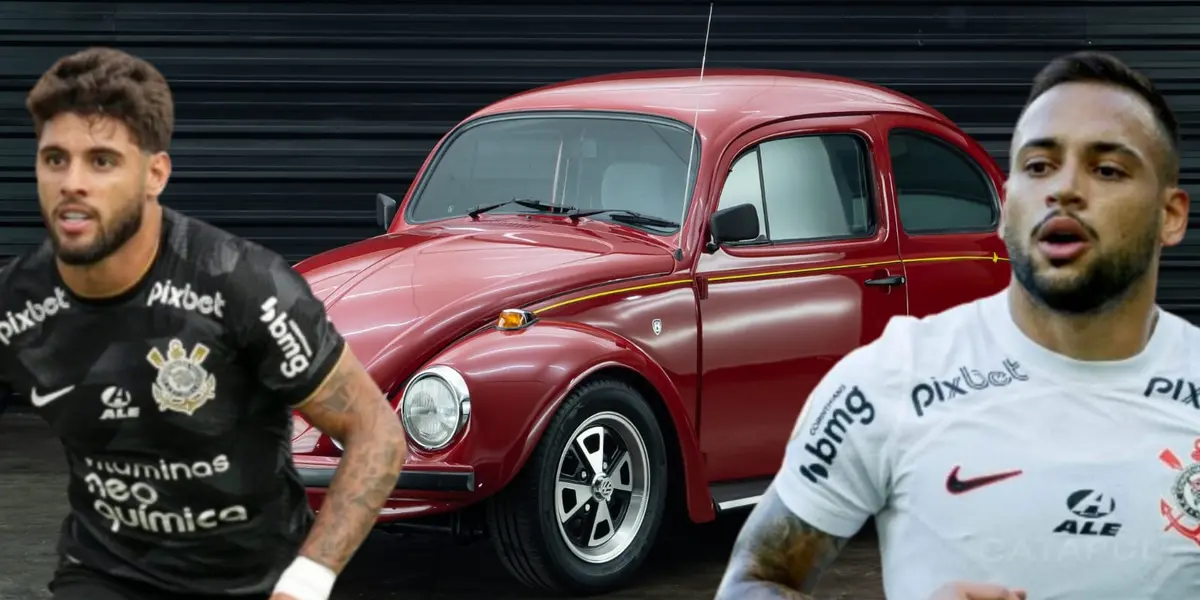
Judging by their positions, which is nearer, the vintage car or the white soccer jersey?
the white soccer jersey

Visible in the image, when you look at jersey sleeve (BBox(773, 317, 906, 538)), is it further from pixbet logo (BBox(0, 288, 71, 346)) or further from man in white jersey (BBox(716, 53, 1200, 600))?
pixbet logo (BBox(0, 288, 71, 346))

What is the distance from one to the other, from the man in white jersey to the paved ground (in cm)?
420

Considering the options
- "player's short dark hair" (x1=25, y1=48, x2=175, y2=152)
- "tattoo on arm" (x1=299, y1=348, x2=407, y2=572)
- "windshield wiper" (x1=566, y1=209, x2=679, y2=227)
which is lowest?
"windshield wiper" (x1=566, y1=209, x2=679, y2=227)

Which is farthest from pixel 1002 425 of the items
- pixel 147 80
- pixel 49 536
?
pixel 49 536

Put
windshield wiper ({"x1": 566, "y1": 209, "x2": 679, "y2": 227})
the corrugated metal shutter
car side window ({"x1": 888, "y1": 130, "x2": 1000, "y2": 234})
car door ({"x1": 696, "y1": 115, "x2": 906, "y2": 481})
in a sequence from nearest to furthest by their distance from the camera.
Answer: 1. car door ({"x1": 696, "y1": 115, "x2": 906, "y2": 481})
2. windshield wiper ({"x1": 566, "y1": 209, "x2": 679, "y2": 227})
3. car side window ({"x1": 888, "y1": 130, "x2": 1000, "y2": 234})
4. the corrugated metal shutter

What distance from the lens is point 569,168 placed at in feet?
26.2

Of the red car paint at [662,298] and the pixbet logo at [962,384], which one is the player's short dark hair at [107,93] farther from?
the red car paint at [662,298]

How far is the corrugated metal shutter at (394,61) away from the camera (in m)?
12.3

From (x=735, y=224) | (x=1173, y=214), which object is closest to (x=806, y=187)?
(x=735, y=224)

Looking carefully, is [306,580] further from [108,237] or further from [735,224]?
[735,224]

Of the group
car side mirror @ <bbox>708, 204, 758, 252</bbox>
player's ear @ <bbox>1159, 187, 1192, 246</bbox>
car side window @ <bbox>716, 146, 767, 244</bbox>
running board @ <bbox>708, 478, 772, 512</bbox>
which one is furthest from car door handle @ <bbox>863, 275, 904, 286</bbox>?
player's ear @ <bbox>1159, 187, 1192, 246</bbox>

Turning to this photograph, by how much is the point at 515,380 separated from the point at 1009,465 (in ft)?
13.1

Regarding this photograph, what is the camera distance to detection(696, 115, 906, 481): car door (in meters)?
7.54

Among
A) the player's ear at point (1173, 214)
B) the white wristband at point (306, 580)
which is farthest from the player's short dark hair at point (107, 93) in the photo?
the player's ear at point (1173, 214)
